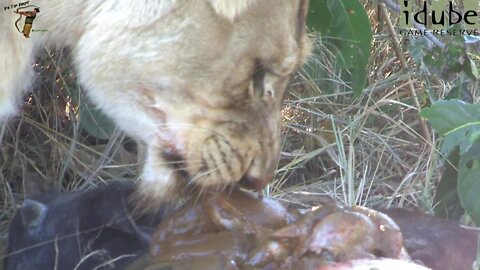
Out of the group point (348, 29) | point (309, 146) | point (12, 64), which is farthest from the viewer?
point (309, 146)

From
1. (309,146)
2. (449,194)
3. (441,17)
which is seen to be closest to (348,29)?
(441,17)

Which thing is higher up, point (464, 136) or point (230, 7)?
point (230, 7)

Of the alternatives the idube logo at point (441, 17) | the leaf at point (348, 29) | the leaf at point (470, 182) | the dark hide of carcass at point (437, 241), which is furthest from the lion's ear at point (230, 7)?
the idube logo at point (441, 17)

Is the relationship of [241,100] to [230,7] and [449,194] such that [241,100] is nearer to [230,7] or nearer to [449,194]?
[230,7]

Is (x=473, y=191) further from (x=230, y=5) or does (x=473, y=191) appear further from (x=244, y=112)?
(x=230, y=5)

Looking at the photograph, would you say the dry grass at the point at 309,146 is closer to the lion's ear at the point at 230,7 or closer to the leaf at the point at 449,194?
the leaf at the point at 449,194

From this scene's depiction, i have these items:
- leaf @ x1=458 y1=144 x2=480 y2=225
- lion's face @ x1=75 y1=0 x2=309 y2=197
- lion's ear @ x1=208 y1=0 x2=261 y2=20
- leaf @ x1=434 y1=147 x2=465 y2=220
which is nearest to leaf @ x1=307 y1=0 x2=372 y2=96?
leaf @ x1=434 y1=147 x2=465 y2=220
